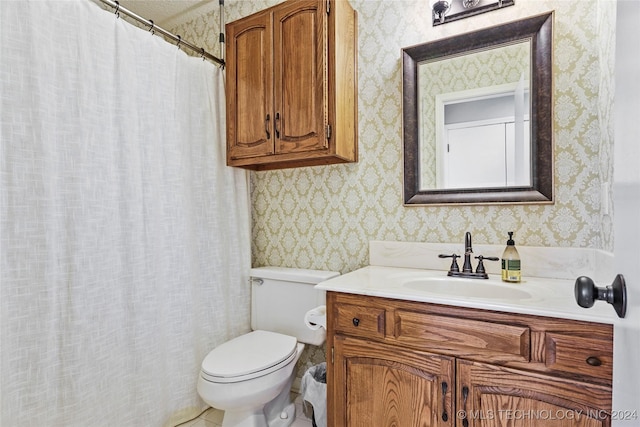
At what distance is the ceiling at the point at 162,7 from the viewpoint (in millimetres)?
2209

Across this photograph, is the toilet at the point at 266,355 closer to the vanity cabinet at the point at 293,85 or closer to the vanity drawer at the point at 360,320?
the vanity drawer at the point at 360,320

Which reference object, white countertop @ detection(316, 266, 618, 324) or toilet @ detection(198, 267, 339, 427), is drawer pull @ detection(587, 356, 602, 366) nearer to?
white countertop @ detection(316, 266, 618, 324)

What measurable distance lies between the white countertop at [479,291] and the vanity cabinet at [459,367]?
0.03 meters

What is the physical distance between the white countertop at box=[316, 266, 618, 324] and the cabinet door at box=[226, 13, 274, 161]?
2.83 ft

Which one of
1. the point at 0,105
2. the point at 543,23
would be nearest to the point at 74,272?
the point at 0,105

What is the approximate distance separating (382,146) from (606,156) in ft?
2.97

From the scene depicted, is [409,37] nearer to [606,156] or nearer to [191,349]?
[606,156]

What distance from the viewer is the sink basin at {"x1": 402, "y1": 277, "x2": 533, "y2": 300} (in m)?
1.26

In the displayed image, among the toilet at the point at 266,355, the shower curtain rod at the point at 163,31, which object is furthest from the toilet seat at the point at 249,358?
the shower curtain rod at the point at 163,31

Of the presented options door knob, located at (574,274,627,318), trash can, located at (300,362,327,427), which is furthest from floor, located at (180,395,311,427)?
door knob, located at (574,274,627,318)

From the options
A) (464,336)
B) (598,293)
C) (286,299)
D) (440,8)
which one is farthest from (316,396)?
(440,8)

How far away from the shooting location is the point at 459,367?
→ 1.06 meters

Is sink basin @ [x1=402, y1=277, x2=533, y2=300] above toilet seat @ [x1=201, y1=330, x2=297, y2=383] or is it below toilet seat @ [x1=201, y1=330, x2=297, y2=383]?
above

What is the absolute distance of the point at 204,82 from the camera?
1828 millimetres
